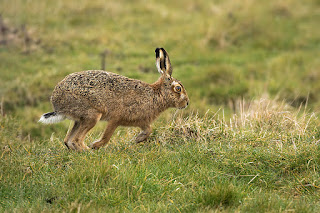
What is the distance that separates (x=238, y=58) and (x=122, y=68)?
12.1ft

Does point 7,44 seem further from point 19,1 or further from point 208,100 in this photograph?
point 208,100

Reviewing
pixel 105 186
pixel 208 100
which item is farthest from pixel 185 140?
pixel 208 100

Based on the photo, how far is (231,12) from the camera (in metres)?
16.3

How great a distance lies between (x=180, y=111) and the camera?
810 centimetres

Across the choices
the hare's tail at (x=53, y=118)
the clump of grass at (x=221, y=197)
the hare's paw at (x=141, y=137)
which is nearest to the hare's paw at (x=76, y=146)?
the hare's tail at (x=53, y=118)

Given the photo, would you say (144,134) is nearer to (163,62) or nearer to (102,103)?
(102,103)

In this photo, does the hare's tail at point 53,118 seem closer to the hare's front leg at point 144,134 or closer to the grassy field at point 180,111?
the grassy field at point 180,111

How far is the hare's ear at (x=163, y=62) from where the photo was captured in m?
7.21

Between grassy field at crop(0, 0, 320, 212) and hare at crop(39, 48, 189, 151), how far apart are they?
268 mm

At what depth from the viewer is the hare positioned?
6438 mm

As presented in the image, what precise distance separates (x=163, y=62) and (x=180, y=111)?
3.68 ft

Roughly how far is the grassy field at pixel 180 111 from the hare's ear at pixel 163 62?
28.7 inches

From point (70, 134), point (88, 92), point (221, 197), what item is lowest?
point (221, 197)

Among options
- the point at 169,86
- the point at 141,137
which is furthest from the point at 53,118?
the point at 169,86
